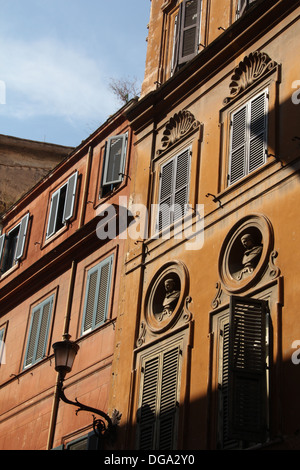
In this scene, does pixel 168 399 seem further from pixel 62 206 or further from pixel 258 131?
pixel 62 206

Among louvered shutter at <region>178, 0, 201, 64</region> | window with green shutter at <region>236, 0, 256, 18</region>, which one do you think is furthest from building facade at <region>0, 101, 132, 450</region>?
window with green shutter at <region>236, 0, 256, 18</region>

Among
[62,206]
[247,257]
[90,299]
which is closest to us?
[247,257]

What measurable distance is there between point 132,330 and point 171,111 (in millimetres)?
4303

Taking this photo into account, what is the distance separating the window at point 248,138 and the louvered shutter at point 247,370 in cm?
280

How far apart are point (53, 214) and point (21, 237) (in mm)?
1626

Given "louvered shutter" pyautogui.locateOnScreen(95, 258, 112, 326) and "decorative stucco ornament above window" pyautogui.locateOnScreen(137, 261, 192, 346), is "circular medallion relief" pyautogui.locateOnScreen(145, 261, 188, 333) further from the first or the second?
"louvered shutter" pyautogui.locateOnScreen(95, 258, 112, 326)

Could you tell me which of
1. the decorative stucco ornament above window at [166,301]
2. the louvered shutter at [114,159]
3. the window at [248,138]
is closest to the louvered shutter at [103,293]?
the decorative stucco ornament above window at [166,301]

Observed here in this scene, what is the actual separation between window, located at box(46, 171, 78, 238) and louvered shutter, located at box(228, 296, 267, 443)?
816cm

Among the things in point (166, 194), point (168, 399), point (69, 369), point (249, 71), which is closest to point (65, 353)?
point (69, 369)

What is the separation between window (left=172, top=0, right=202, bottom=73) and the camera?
17922mm

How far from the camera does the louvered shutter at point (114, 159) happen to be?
18.7m

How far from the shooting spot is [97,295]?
1756cm

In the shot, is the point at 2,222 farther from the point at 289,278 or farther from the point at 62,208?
the point at 289,278

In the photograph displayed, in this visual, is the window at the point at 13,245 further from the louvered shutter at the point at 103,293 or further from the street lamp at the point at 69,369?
the street lamp at the point at 69,369
